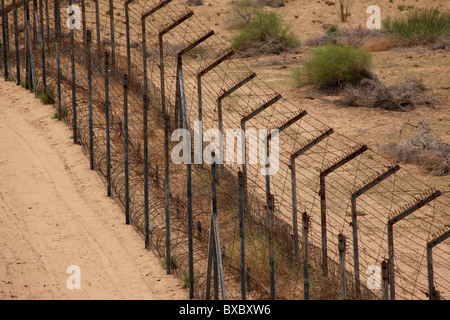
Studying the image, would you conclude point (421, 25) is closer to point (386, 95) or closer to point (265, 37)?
point (265, 37)

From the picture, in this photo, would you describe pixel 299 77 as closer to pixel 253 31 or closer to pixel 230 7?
pixel 253 31

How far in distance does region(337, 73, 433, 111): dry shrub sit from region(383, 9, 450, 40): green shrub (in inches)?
233

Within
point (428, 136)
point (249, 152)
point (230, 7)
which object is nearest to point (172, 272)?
point (249, 152)

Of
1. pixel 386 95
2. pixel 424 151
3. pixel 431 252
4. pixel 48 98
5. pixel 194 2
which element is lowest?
pixel 424 151

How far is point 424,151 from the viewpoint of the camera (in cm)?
1308

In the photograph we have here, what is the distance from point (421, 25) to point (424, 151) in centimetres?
1146

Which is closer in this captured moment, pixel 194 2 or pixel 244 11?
pixel 244 11

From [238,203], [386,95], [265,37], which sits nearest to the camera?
[238,203]

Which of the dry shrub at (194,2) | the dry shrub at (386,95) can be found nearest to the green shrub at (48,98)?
the dry shrub at (386,95)

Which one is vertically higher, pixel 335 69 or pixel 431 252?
pixel 431 252

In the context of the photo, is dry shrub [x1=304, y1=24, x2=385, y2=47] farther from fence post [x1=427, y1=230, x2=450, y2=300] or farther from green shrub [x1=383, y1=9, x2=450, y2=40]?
fence post [x1=427, y1=230, x2=450, y2=300]

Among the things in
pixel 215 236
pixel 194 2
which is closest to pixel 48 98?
pixel 215 236

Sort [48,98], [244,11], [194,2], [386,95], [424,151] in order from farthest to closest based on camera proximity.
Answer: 1. [194,2]
2. [244,11]
3. [386,95]
4. [424,151]
5. [48,98]

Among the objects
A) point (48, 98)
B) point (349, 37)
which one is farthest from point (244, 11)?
point (48, 98)
